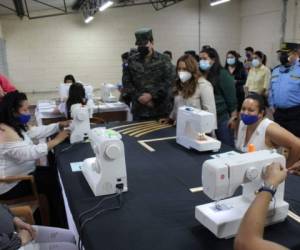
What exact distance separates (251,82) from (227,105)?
3107mm

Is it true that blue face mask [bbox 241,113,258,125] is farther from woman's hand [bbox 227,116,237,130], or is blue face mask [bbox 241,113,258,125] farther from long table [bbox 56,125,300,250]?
woman's hand [bbox 227,116,237,130]

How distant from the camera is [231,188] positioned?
1199mm

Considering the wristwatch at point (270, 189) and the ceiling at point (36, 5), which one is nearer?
the wristwatch at point (270, 189)

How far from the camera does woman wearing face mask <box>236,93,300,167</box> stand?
198 cm

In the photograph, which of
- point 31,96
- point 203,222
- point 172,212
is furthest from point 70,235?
point 31,96

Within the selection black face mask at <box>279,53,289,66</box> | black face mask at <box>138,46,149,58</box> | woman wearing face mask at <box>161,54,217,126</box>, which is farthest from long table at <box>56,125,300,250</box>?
black face mask at <box>279,53,289,66</box>

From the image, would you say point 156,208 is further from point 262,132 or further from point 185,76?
point 185,76

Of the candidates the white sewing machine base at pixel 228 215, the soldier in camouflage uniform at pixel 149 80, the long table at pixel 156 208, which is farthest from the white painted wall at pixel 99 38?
the white sewing machine base at pixel 228 215

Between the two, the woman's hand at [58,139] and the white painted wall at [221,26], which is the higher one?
the white painted wall at [221,26]

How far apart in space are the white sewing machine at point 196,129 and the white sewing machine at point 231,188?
0.82m

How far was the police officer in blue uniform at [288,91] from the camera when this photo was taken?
11.6ft

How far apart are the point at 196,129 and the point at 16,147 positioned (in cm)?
122

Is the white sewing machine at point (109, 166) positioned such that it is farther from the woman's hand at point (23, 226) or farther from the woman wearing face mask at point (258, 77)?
the woman wearing face mask at point (258, 77)

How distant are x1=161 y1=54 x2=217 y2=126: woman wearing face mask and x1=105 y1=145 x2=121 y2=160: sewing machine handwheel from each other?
1.33 meters
